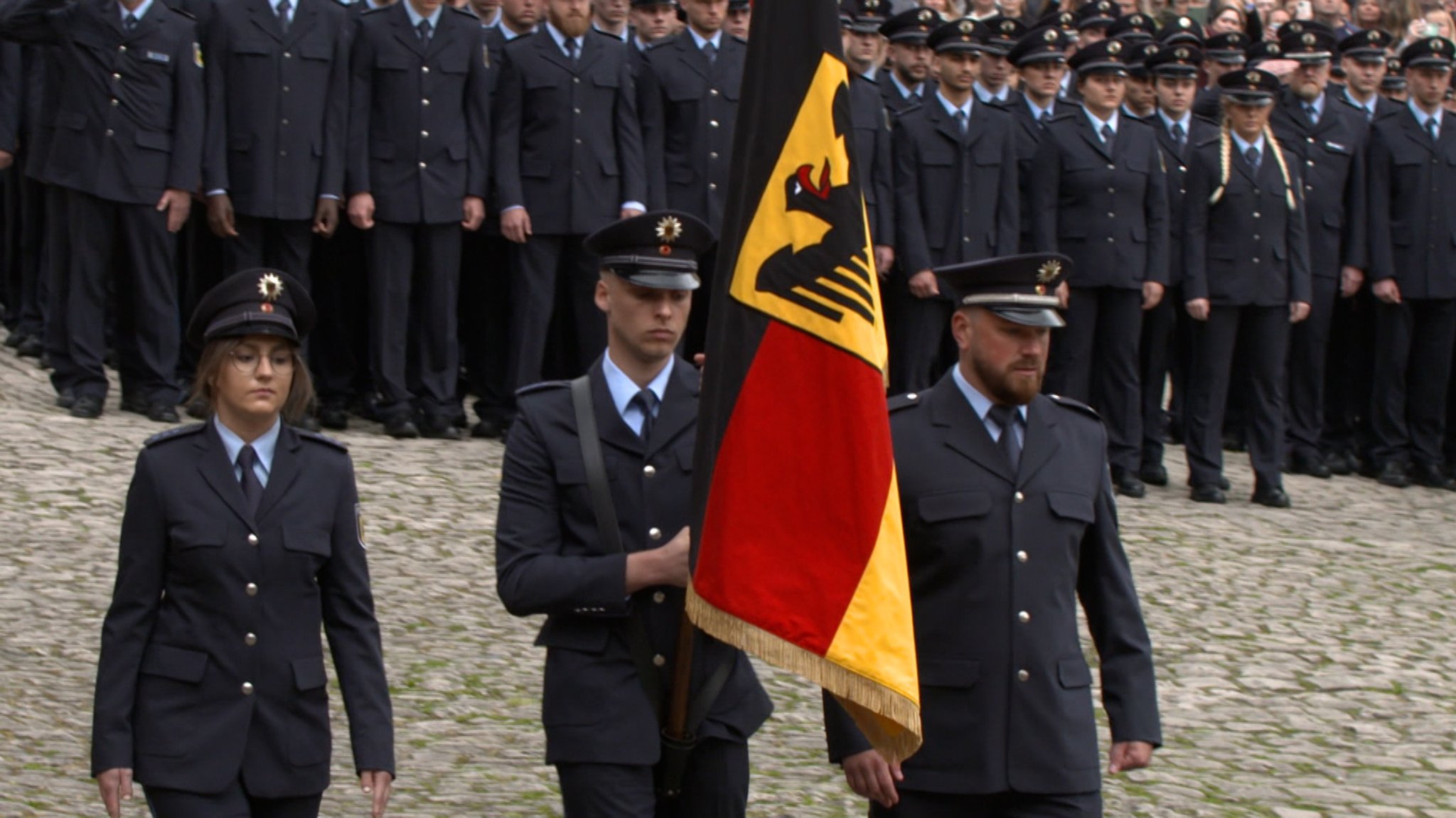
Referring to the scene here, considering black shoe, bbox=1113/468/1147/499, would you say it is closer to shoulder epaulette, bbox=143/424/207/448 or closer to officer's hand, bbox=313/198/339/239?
officer's hand, bbox=313/198/339/239

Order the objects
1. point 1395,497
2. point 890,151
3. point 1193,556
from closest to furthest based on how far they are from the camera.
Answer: point 1193,556, point 890,151, point 1395,497

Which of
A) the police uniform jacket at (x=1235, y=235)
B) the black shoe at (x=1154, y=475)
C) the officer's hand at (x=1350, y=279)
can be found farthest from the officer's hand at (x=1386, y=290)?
the black shoe at (x=1154, y=475)

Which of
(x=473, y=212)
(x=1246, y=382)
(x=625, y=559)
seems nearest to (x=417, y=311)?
(x=473, y=212)

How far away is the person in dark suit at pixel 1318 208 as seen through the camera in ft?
51.8

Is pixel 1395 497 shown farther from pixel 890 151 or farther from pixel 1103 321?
pixel 890 151

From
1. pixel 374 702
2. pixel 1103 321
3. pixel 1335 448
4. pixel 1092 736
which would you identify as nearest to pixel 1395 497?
pixel 1335 448

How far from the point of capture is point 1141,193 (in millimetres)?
14461

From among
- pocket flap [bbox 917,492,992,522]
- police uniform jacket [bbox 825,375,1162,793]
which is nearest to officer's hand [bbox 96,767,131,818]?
police uniform jacket [bbox 825,375,1162,793]

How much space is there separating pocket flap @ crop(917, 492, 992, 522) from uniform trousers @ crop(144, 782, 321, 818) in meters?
1.65

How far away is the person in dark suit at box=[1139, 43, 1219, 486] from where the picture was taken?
14.9 metres

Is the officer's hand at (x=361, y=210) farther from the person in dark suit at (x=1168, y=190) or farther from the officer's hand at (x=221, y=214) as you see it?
the person in dark suit at (x=1168, y=190)

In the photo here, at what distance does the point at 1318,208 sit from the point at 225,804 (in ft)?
38.0

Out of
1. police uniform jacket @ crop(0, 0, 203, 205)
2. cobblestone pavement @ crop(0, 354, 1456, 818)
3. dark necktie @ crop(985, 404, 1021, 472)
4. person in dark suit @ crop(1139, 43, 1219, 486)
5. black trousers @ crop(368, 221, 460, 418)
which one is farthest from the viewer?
person in dark suit @ crop(1139, 43, 1219, 486)

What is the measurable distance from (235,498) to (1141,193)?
962 centimetres
